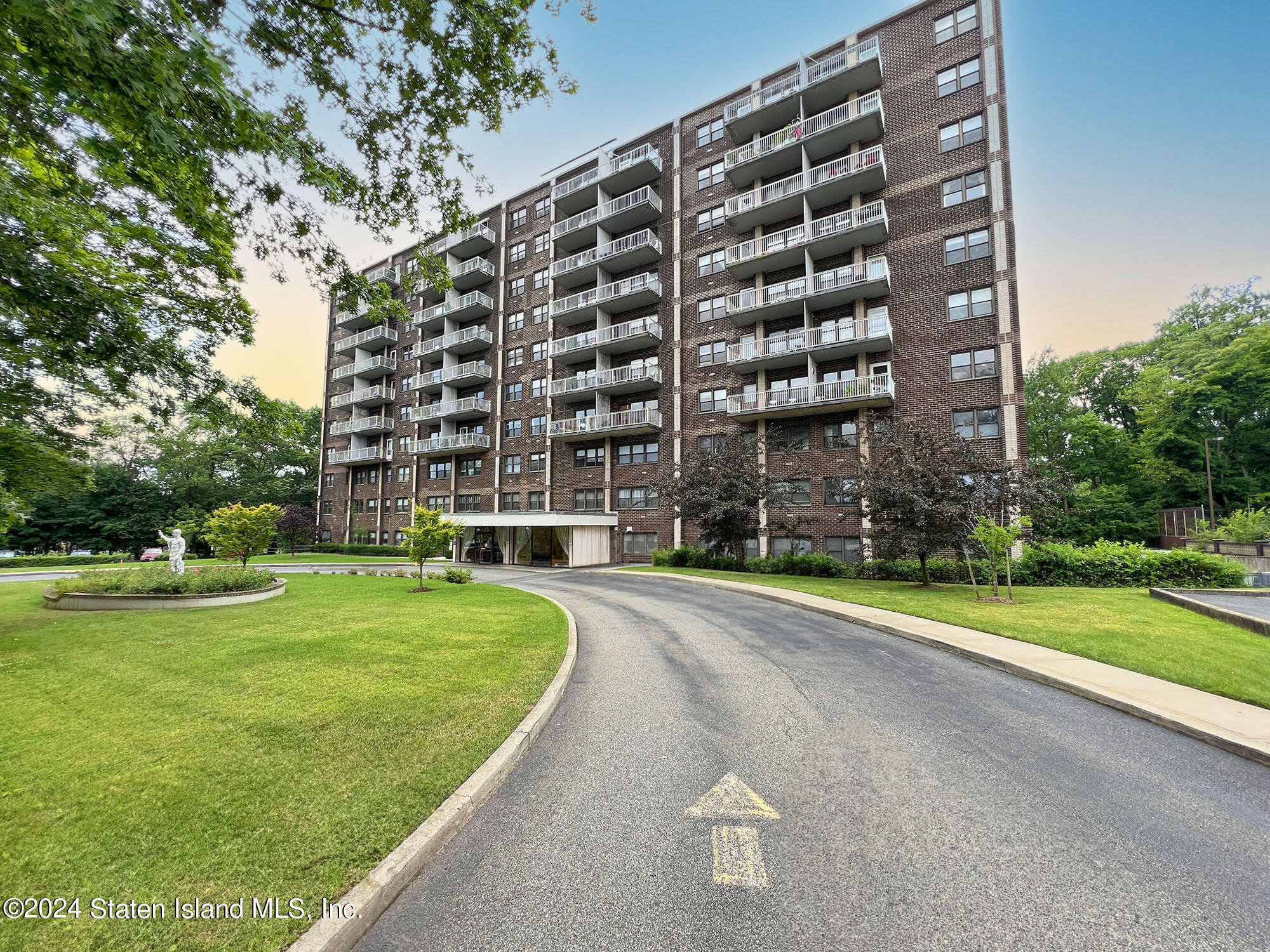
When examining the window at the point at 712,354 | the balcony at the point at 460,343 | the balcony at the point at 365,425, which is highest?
the balcony at the point at 460,343

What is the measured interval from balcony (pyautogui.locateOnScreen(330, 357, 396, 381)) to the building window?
45.5 meters

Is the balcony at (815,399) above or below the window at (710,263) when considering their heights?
below

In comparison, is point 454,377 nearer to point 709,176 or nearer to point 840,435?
point 709,176

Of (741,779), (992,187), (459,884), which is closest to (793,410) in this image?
(992,187)

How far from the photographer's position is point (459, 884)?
3.11 m

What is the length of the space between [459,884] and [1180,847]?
5143 mm

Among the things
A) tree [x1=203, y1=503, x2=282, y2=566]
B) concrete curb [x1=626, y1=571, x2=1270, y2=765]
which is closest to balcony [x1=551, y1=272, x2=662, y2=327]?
tree [x1=203, y1=503, x2=282, y2=566]

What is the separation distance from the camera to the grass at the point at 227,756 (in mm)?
2775

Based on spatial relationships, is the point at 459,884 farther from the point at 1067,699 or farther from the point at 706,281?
the point at 706,281

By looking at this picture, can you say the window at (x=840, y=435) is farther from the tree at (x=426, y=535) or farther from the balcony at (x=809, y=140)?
the tree at (x=426, y=535)

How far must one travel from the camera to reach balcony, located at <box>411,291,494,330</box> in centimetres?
3997

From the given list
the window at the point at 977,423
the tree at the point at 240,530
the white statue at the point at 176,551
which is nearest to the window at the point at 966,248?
the window at the point at 977,423

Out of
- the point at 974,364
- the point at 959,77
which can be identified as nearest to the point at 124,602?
the point at 974,364

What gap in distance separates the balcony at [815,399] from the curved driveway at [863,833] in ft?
62.7
